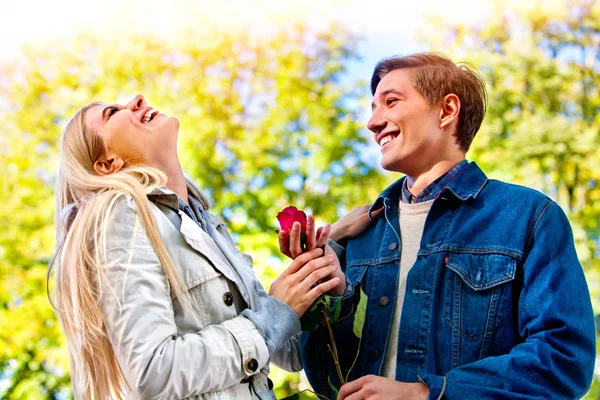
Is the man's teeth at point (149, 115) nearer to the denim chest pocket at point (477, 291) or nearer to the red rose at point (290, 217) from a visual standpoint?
the red rose at point (290, 217)

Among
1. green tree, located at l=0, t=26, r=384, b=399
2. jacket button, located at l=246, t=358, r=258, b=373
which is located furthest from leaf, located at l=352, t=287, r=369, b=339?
green tree, located at l=0, t=26, r=384, b=399

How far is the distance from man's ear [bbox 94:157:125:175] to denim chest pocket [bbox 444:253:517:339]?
104 cm

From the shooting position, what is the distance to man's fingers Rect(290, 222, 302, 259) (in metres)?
1.96

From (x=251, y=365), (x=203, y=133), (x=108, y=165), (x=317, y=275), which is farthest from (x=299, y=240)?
(x=203, y=133)

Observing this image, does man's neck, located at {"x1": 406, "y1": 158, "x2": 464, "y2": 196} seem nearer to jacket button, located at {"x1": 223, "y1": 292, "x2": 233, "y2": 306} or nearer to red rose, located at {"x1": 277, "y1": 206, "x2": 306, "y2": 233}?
red rose, located at {"x1": 277, "y1": 206, "x2": 306, "y2": 233}

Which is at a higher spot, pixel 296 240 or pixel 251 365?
pixel 296 240

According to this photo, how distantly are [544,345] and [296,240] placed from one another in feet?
2.33

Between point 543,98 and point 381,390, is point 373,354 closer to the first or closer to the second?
point 381,390

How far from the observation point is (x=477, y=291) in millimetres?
1979

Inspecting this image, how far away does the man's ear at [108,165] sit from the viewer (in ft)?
6.95

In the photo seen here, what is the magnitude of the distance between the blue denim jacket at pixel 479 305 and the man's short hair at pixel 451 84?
0.71 ft

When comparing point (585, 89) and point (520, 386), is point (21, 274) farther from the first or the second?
point (585, 89)

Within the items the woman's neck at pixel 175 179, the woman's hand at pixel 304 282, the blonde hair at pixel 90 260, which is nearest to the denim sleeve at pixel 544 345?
the woman's hand at pixel 304 282

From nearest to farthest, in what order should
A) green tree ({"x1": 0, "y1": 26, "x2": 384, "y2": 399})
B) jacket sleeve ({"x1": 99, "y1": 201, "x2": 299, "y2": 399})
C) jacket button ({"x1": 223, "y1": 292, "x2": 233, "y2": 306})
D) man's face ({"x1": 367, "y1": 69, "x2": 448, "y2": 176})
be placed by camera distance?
jacket sleeve ({"x1": 99, "y1": 201, "x2": 299, "y2": 399}) < jacket button ({"x1": 223, "y1": 292, "x2": 233, "y2": 306}) < man's face ({"x1": 367, "y1": 69, "x2": 448, "y2": 176}) < green tree ({"x1": 0, "y1": 26, "x2": 384, "y2": 399})
